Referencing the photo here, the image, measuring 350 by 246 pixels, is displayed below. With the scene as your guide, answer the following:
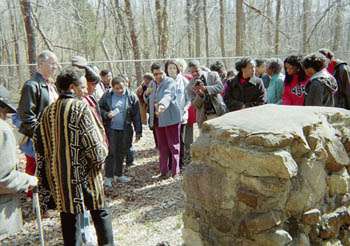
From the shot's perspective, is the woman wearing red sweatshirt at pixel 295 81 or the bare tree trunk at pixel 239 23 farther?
the bare tree trunk at pixel 239 23

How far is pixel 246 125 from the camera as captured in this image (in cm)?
282

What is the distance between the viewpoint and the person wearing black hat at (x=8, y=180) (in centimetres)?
271

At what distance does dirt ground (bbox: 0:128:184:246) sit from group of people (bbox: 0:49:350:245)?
323mm

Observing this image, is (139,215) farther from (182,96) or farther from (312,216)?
(312,216)

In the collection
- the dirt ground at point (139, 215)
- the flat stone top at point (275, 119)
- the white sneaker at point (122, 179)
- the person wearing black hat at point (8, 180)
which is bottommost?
the dirt ground at point (139, 215)

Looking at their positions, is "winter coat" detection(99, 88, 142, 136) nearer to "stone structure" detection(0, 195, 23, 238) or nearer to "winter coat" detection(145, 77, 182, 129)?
"winter coat" detection(145, 77, 182, 129)

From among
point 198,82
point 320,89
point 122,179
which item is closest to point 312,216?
point 320,89

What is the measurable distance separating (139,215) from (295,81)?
2.55 meters

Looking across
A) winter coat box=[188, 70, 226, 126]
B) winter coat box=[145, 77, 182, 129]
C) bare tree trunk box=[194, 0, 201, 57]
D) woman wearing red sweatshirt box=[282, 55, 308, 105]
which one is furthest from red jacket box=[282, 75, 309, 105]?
bare tree trunk box=[194, 0, 201, 57]

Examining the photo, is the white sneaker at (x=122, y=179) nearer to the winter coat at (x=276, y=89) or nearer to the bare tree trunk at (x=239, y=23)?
the winter coat at (x=276, y=89)

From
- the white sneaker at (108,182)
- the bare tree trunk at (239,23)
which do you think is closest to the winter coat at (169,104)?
the white sneaker at (108,182)

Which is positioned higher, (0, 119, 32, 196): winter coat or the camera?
the camera

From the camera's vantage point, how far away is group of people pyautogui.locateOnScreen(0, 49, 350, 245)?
3217mm

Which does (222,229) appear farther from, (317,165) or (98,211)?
(98,211)
